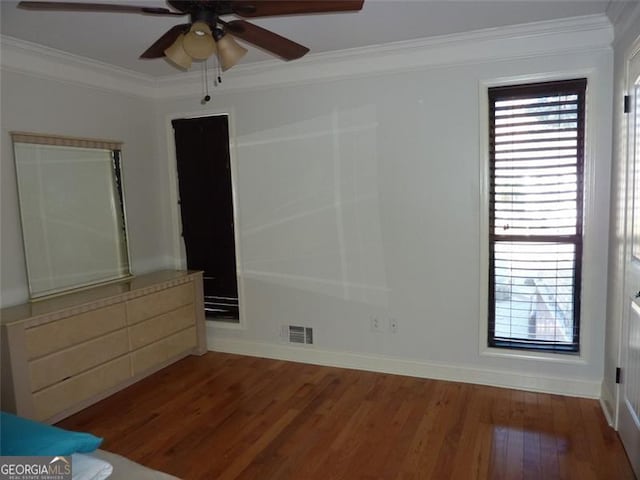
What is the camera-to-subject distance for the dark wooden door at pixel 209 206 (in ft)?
12.9

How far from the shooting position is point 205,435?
2715mm

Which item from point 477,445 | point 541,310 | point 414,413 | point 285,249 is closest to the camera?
point 477,445

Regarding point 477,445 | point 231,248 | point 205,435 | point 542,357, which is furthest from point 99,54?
point 542,357

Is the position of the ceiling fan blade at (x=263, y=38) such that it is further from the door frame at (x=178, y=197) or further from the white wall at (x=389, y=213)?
the door frame at (x=178, y=197)

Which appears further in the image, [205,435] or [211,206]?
[211,206]

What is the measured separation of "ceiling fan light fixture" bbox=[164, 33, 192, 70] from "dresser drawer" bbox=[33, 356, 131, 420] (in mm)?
2114

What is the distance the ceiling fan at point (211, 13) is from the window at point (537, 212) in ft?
5.67

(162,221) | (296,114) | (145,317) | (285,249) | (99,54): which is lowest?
(145,317)

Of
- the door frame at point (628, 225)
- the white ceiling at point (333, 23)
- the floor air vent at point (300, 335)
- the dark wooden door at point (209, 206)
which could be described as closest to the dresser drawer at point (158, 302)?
the dark wooden door at point (209, 206)

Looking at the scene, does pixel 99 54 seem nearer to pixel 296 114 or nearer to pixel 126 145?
pixel 126 145

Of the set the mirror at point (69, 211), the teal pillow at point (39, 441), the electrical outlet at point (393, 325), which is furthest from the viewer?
the electrical outlet at point (393, 325)

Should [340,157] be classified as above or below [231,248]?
above

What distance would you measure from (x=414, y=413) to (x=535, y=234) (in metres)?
1.45

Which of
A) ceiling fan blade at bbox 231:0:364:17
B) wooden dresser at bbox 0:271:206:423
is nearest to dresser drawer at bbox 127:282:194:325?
wooden dresser at bbox 0:271:206:423
